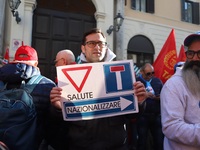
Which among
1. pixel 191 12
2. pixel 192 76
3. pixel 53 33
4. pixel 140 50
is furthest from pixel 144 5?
pixel 192 76

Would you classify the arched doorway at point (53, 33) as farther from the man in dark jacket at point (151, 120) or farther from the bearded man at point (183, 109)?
the bearded man at point (183, 109)

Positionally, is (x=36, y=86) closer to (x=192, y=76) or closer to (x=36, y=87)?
(x=36, y=87)

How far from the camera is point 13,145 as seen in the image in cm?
130

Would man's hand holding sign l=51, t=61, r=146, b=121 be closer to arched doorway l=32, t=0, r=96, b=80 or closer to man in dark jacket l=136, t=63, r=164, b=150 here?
man in dark jacket l=136, t=63, r=164, b=150

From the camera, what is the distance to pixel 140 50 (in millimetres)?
10562

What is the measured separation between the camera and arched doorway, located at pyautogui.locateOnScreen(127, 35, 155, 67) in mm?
10430

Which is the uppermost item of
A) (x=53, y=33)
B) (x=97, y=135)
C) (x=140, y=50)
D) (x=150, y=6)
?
(x=150, y=6)

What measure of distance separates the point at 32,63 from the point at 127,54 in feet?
28.6

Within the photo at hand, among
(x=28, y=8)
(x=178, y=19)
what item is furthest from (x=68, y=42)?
(x=178, y=19)

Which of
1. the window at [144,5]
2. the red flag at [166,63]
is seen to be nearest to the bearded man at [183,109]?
the red flag at [166,63]

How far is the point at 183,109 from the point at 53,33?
23.9ft

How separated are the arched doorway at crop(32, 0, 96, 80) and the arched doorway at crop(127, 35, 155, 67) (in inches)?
91.8

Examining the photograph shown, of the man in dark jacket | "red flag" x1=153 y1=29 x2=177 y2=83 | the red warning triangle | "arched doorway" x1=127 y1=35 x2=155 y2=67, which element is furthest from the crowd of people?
"arched doorway" x1=127 y1=35 x2=155 y2=67

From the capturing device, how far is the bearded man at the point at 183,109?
136 centimetres
